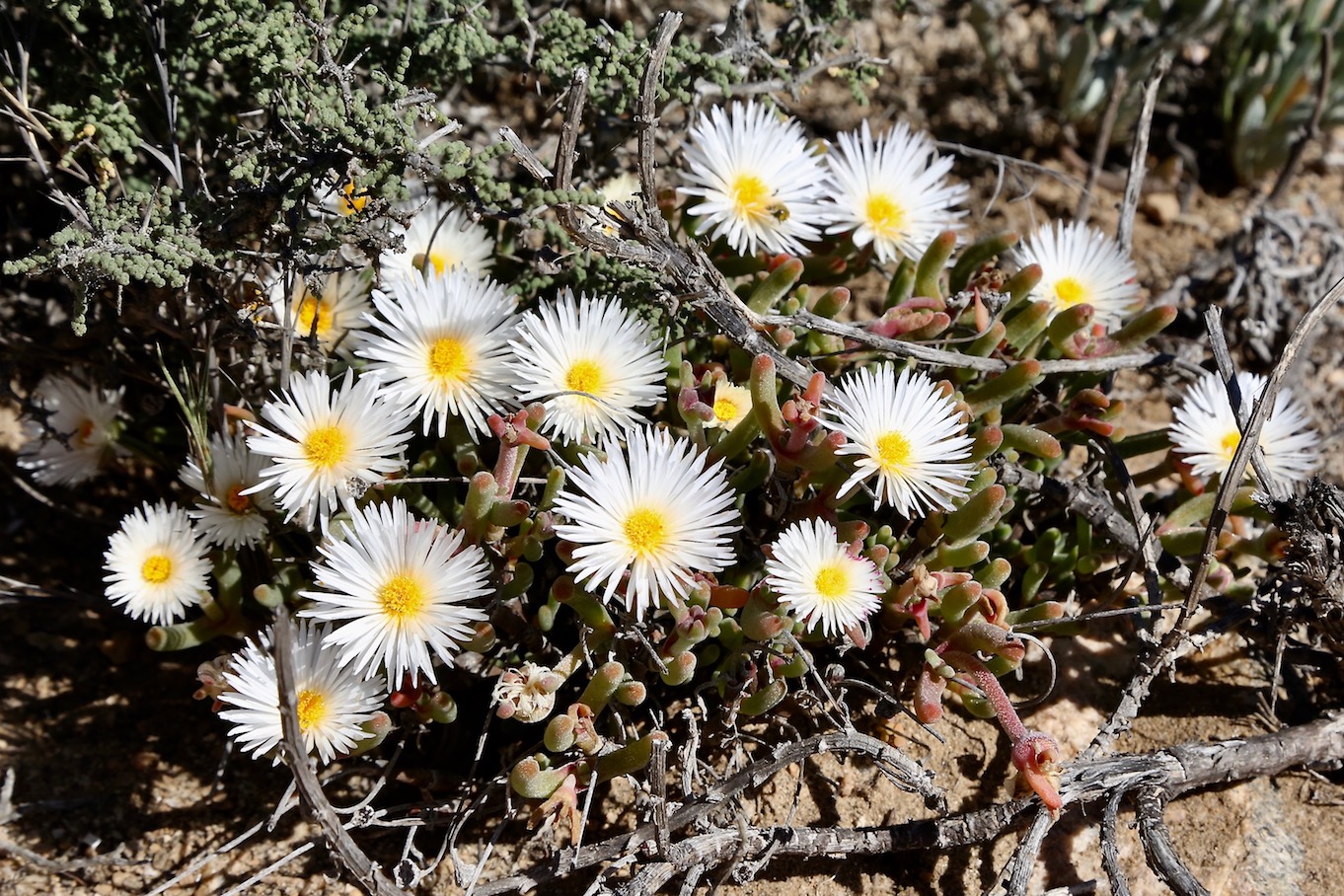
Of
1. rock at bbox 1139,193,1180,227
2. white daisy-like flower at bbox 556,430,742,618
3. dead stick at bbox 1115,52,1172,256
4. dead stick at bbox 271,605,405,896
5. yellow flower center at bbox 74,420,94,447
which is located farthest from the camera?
rock at bbox 1139,193,1180,227

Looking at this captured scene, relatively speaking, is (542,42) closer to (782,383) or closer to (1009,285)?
(782,383)

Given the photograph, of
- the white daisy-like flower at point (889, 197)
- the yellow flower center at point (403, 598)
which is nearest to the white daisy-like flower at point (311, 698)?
the yellow flower center at point (403, 598)

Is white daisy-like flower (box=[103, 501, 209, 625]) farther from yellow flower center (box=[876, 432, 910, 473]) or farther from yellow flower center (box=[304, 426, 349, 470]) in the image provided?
yellow flower center (box=[876, 432, 910, 473])

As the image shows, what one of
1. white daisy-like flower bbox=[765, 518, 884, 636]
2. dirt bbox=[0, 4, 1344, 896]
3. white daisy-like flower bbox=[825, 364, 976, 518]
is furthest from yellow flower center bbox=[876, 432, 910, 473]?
dirt bbox=[0, 4, 1344, 896]

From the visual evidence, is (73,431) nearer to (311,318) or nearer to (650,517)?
(311,318)

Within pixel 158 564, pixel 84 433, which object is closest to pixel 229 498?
pixel 158 564

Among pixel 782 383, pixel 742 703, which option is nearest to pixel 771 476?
pixel 782 383

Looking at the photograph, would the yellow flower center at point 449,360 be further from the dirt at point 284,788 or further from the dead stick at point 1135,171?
the dead stick at point 1135,171
